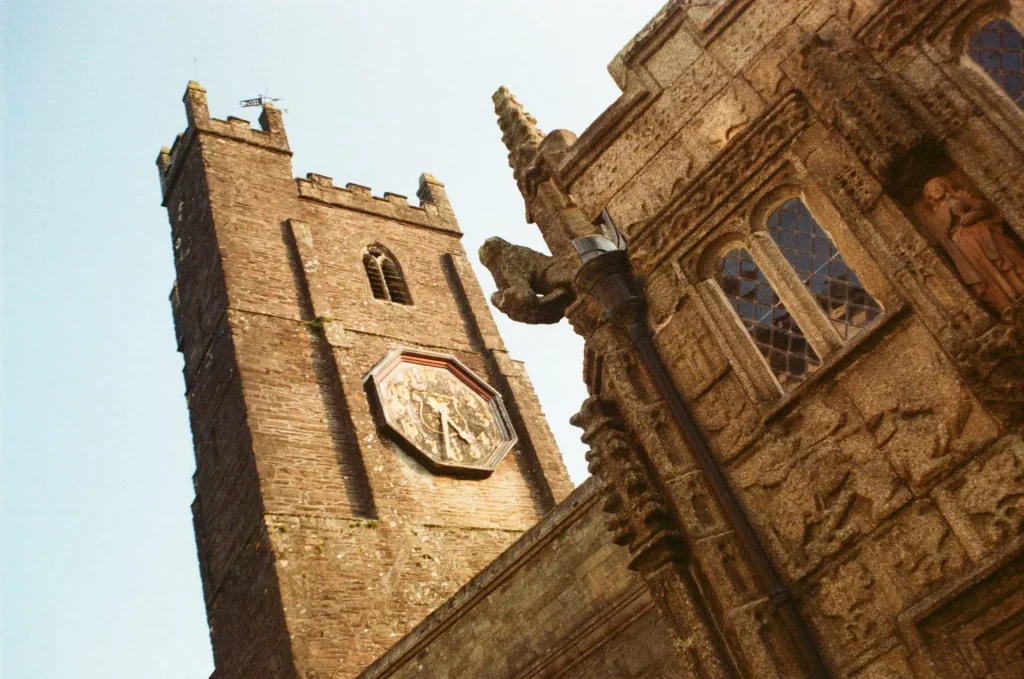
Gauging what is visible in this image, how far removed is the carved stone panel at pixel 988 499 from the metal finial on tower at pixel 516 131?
11.9 feet

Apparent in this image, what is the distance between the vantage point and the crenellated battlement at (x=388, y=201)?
977 inches

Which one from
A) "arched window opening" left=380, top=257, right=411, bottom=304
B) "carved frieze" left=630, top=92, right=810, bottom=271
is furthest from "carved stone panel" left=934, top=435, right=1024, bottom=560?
"arched window opening" left=380, top=257, right=411, bottom=304

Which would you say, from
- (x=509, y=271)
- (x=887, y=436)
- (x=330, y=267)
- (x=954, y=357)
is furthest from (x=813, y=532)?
A: (x=330, y=267)

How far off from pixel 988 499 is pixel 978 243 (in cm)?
114

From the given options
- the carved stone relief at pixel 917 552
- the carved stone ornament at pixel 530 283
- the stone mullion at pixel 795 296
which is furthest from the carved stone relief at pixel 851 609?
the carved stone ornament at pixel 530 283

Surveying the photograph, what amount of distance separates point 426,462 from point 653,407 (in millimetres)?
14053

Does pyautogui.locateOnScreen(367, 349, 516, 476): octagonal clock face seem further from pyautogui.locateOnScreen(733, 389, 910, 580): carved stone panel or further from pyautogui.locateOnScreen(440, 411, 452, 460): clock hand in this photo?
pyautogui.locateOnScreen(733, 389, 910, 580): carved stone panel

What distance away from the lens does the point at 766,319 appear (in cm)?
582

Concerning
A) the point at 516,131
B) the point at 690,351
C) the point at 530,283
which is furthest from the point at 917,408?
the point at 516,131

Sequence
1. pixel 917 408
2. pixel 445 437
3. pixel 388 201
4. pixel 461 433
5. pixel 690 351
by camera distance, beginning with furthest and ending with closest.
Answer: pixel 388 201 → pixel 461 433 → pixel 445 437 → pixel 690 351 → pixel 917 408

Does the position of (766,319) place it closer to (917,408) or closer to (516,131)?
(917,408)

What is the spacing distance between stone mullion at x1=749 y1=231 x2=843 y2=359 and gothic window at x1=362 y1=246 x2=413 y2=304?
17933 mm

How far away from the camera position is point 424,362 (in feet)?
71.3

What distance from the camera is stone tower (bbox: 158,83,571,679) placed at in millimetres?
16812
